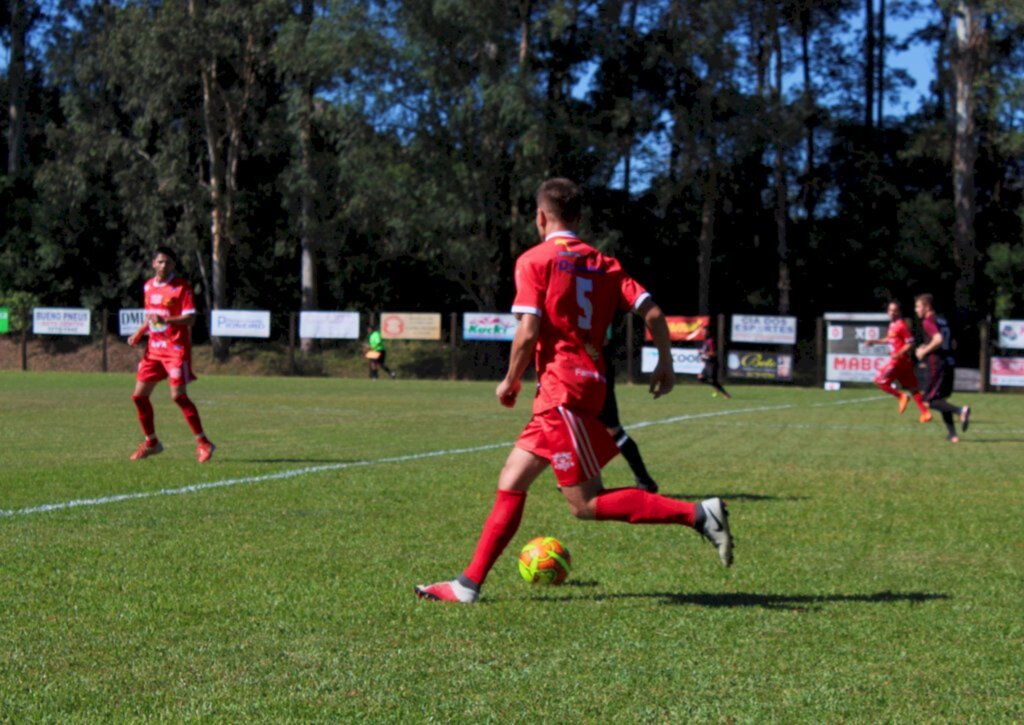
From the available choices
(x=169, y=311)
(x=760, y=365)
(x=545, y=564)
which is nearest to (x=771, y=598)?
(x=545, y=564)

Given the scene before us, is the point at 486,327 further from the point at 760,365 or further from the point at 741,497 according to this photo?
the point at 741,497

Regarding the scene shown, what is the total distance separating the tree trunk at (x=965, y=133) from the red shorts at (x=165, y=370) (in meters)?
33.1

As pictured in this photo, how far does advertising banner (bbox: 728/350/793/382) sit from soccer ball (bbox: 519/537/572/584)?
32.8 metres

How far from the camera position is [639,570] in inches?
255

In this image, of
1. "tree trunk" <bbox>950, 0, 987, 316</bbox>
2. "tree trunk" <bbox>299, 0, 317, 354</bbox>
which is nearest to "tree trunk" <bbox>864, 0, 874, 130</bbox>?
"tree trunk" <bbox>950, 0, 987, 316</bbox>

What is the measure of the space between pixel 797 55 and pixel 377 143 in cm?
1912

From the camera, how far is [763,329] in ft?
→ 127

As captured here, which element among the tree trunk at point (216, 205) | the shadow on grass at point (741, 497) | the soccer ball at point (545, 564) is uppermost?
the tree trunk at point (216, 205)

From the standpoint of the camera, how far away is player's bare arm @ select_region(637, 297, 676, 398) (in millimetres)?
5602

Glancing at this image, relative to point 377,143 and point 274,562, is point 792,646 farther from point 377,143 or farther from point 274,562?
point 377,143

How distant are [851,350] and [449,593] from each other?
3271 cm

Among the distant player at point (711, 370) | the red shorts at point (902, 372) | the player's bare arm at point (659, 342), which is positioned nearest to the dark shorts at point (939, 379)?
the red shorts at point (902, 372)

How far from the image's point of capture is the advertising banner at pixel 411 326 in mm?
41156

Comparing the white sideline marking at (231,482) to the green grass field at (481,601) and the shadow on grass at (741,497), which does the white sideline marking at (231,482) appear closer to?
the green grass field at (481,601)
